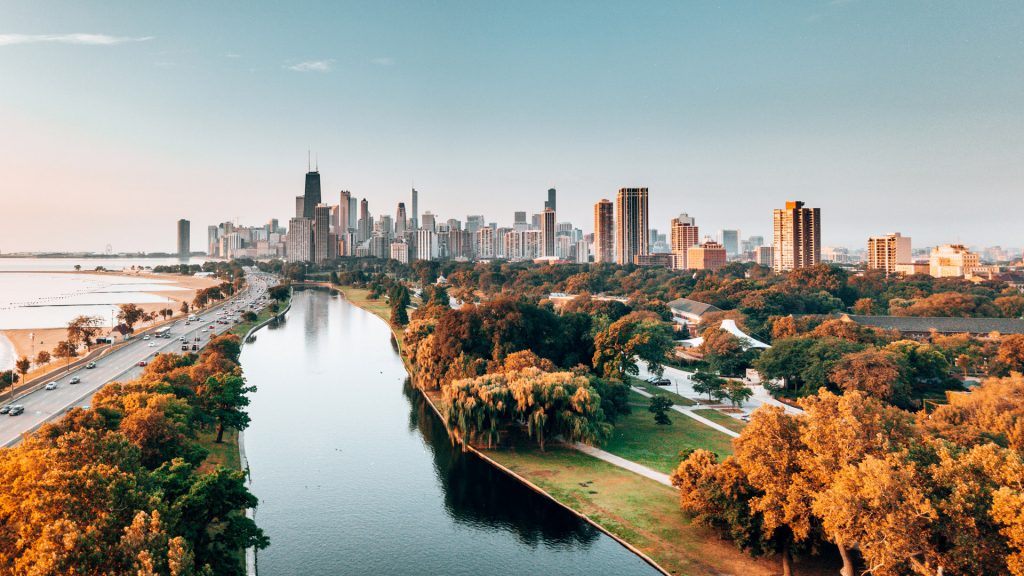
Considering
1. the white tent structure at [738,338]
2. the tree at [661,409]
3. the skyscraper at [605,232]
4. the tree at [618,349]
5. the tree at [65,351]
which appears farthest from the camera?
the skyscraper at [605,232]

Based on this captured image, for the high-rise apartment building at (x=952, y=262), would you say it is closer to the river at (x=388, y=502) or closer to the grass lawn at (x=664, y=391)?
the grass lawn at (x=664, y=391)

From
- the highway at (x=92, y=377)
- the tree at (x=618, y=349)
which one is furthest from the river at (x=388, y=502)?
the tree at (x=618, y=349)

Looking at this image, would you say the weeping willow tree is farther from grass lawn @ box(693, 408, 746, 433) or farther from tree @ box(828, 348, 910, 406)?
tree @ box(828, 348, 910, 406)

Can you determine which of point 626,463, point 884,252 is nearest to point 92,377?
point 626,463

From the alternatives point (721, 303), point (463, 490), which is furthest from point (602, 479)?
point (721, 303)

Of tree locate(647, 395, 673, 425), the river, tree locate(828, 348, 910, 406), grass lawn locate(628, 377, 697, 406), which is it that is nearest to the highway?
the river

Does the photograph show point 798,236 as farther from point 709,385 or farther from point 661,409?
point 661,409
